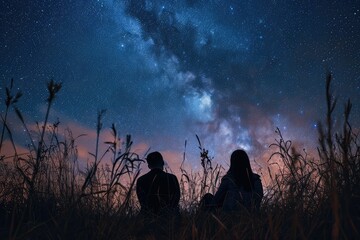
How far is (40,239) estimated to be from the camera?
2.12m

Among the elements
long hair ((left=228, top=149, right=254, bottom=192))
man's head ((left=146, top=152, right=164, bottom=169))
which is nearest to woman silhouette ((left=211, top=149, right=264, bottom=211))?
long hair ((left=228, top=149, right=254, bottom=192))

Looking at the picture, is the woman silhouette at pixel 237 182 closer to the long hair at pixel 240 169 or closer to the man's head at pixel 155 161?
the long hair at pixel 240 169

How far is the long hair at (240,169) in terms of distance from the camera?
183 inches

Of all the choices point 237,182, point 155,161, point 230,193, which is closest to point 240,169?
point 237,182

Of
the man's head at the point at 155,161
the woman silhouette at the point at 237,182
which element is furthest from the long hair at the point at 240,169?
the man's head at the point at 155,161

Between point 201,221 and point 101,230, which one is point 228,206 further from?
point 101,230

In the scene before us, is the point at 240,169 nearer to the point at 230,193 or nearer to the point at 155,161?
the point at 230,193

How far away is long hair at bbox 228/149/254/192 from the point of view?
183 inches

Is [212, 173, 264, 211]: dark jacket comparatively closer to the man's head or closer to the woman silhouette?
the woman silhouette

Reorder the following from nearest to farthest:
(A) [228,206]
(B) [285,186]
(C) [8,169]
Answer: (B) [285,186] < (C) [8,169] < (A) [228,206]

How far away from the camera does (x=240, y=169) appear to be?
4641mm

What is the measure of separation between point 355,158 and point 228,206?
7.56ft

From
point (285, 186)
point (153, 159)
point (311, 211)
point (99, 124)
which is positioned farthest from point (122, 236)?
point (153, 159)

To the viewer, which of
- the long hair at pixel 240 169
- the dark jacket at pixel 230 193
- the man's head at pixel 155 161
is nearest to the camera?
the dark jacket at pixel 230 193
